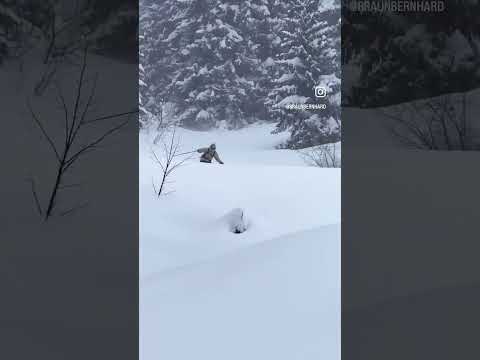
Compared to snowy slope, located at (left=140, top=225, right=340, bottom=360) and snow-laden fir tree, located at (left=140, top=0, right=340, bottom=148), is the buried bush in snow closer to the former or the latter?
snowy slope, located at (left=140, top=225, right=340, bottom=360)

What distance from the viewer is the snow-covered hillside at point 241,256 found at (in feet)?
5.77

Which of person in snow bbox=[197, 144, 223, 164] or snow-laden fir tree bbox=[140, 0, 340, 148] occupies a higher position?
snow-laden fir tree bbox=[140, 0, 340, 148]

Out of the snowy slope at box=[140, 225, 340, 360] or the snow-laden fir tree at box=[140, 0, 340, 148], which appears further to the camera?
the snow-laden fir tree at box=[140, 0, 340, 148]

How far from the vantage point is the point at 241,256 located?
2121 mm

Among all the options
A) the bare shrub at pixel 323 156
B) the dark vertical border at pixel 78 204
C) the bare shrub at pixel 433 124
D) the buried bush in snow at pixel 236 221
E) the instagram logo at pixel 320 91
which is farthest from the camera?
the bare shrub at pixel 323 156

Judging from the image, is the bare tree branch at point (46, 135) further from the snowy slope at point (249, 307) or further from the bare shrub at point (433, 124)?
the bare shrub at point (433, 124)

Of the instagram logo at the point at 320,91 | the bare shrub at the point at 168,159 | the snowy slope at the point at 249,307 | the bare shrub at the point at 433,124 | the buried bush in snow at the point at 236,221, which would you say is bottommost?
the snowy slope at the point at 249,307

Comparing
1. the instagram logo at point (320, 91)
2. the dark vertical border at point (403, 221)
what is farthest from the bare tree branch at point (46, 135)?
the instagram logo at point (320, 91)

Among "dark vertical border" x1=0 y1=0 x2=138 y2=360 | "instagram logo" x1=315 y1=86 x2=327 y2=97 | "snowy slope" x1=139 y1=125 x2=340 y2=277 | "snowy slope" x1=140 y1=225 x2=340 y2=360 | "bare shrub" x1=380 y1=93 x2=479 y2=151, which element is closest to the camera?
"dark vertical border" x1=0 y1=0 x2=138 y2=360

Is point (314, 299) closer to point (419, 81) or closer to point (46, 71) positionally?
point (419, 81)

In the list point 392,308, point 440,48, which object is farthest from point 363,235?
point 440,48

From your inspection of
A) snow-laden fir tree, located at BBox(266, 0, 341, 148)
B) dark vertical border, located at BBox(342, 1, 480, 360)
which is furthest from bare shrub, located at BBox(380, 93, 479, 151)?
snow-laden fir tree, located at BBox(266, 0, 341, 148)

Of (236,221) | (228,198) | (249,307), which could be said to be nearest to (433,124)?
(249,307)

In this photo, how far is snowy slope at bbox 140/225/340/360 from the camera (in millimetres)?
1702
